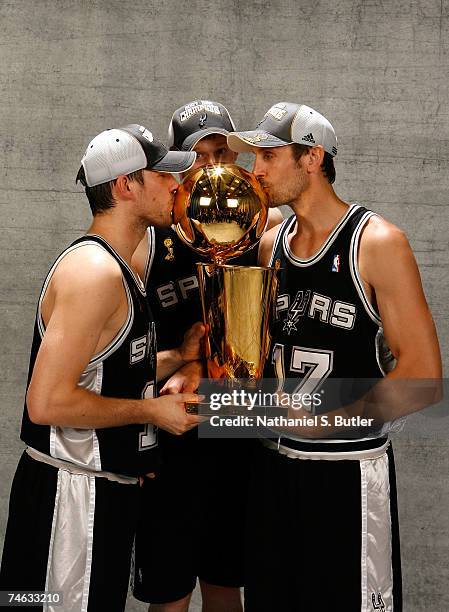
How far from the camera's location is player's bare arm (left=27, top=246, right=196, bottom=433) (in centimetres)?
196

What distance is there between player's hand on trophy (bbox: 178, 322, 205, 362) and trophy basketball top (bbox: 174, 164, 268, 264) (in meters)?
0.32

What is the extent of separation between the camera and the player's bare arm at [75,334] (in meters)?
1.96

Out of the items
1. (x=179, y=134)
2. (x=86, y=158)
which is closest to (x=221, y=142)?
(x=179, y=134)

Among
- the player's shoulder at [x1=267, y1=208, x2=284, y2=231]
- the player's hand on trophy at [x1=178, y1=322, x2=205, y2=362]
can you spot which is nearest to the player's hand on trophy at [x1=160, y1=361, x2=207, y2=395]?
the player's hand on trophy at [x1=178, y1=322, x2=205, y2=362]

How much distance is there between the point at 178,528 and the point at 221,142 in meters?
1.20

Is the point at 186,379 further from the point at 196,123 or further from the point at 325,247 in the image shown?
the point at 196,123

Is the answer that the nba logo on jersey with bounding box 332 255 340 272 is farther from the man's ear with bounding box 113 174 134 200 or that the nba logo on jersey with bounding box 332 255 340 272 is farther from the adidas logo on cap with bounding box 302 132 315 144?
the man's ear with bounding box 113 174 134 200

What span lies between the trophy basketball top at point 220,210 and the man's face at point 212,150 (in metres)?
0.42

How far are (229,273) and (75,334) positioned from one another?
1.35 ft

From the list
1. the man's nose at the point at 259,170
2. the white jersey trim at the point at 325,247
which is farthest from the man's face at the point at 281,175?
the white jersey trim at the point at 325,247

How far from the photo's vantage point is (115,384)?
6.97 ft

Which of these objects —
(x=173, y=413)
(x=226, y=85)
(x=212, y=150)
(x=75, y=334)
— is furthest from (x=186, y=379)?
(x=226, y=85)

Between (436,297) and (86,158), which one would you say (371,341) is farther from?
(436,297)

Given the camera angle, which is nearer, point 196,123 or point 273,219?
point 196,123
